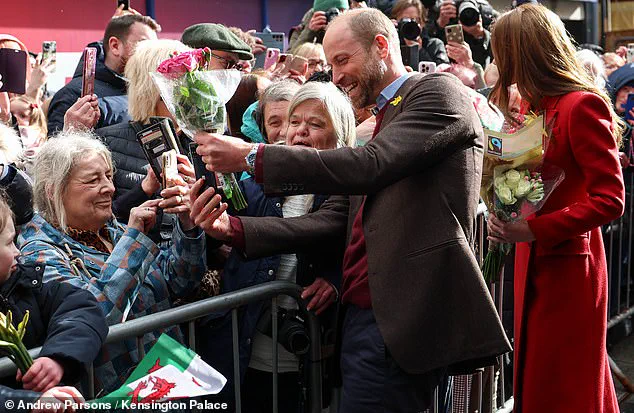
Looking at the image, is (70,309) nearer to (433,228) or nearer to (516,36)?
(433,228)

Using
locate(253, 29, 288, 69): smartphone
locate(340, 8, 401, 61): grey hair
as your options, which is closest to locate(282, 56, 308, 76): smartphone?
locate(253, 29, 288, 69): smartphone

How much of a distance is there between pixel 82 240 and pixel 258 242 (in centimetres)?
65

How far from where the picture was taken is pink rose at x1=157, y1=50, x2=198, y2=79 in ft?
9.17

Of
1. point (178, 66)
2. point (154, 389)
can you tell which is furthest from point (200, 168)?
point (154, 389)

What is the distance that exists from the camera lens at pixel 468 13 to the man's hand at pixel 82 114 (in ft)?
12.5

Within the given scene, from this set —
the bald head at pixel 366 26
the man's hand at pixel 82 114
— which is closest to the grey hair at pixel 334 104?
the bald head at pixel 366 26

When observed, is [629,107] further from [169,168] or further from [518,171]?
[169,168]

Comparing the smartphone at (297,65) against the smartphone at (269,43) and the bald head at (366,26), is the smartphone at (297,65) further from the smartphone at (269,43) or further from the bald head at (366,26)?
the bald head at (366,26)

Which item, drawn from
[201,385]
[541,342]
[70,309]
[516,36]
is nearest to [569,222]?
[541,342]

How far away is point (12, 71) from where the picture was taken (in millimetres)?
4203

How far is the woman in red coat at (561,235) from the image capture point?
3639 mm

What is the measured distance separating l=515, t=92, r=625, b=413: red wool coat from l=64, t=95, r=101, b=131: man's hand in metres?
2.10

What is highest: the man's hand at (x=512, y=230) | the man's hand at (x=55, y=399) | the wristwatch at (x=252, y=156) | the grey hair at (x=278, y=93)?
the wristwatch at (x=252, y=156)

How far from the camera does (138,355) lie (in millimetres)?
2939
